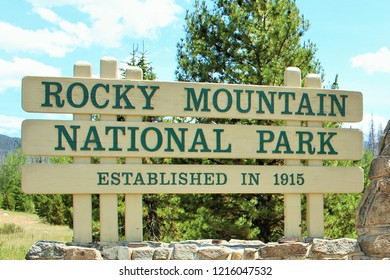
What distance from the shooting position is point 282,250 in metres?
5.68

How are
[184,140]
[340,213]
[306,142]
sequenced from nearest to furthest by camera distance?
[184,140]
[306,142]
[340,213]

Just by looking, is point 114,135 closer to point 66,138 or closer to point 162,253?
Answer: point 66,138

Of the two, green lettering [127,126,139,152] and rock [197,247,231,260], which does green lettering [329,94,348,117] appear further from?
green lettering [127,126,139,152]

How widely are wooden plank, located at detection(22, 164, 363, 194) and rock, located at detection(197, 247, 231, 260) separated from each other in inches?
26.7

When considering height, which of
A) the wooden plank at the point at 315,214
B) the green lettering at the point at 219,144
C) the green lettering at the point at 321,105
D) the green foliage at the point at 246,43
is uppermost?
the green foliage at the point at 246,43

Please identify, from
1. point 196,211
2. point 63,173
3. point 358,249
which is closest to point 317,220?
point 358,249

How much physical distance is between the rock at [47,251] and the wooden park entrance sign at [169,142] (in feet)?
0.76

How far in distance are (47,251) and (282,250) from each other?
108 inches

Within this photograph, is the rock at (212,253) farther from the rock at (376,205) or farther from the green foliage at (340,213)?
the green foliage at (340,213)

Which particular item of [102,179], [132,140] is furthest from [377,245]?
[102,179]

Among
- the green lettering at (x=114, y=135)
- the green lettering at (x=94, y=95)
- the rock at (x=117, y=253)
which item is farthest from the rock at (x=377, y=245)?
the green lettering at (x=94, y=95)

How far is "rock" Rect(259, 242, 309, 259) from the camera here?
5.64m

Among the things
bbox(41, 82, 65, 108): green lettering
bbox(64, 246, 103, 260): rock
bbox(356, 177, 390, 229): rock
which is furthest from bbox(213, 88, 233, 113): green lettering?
bbox(64, 246, 103, 260): rock

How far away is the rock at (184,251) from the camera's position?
5410 millimetres
